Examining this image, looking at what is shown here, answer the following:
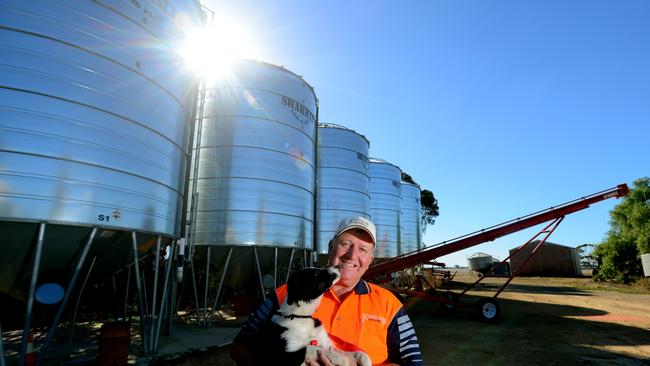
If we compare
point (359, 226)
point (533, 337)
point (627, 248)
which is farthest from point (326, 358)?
point (627, 248)

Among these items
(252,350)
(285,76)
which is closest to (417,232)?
(285,76)

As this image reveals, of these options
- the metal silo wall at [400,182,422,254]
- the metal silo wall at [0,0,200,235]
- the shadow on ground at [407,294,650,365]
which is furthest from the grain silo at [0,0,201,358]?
the metal silo wall at [400,182,422,254]

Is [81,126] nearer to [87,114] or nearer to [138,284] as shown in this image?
[87,114]

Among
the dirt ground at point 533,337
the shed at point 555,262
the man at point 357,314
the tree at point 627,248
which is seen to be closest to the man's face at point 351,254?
the man at point 357,314

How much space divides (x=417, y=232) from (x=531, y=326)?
1576 cm

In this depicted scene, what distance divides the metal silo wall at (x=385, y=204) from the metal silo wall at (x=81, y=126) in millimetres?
15729

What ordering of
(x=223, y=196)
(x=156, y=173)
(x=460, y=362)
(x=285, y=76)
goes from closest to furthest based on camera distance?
1. (x=156, y=173)
2. (x=460, y=362)
3. (x=223, y=196)
4. (x=285, y=76)

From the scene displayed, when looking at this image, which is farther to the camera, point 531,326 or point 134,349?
point 531,326

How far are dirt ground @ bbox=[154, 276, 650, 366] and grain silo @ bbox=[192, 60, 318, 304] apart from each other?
3048 millimetres

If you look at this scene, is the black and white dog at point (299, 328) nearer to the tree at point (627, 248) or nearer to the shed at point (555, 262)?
the tree at point (627, 248)

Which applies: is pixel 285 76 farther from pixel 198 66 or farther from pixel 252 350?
pixel 252 350

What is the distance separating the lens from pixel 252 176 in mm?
10141

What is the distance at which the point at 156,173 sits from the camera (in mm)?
6773

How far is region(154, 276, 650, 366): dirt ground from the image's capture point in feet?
24.6
